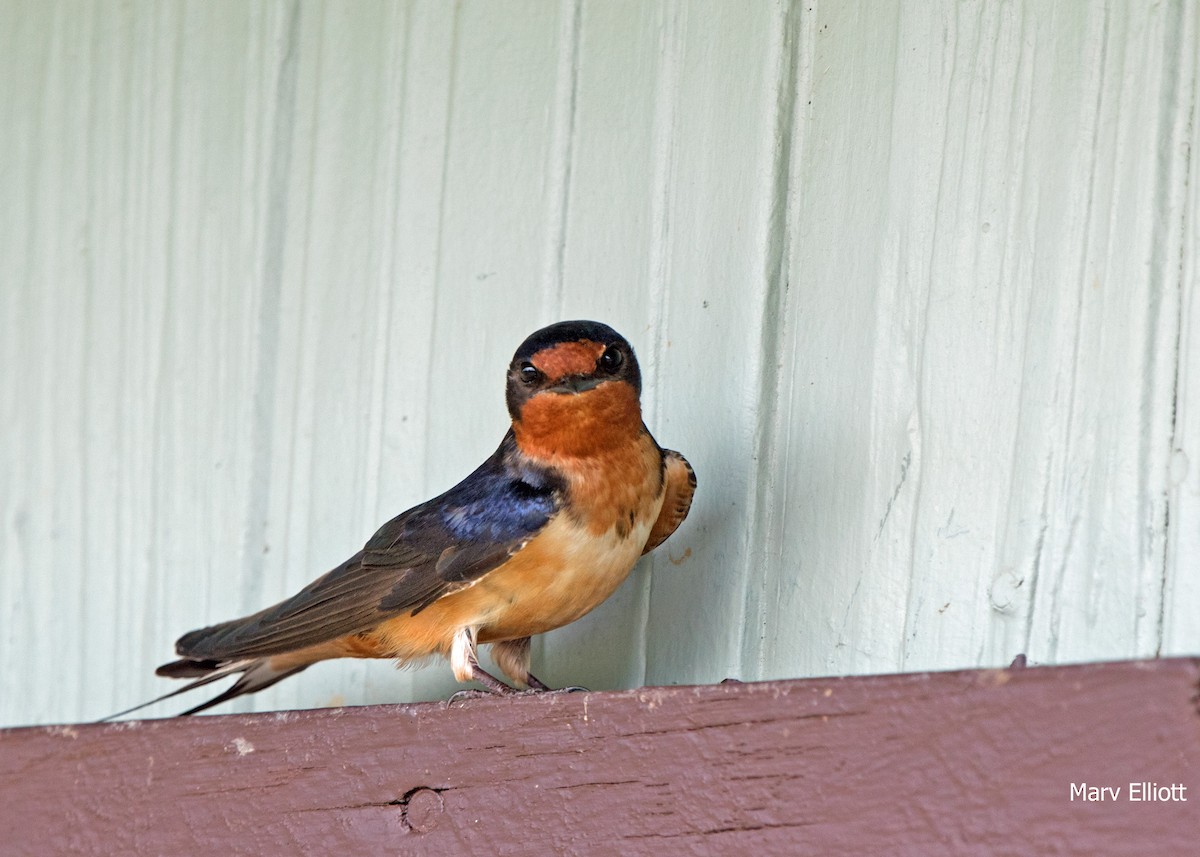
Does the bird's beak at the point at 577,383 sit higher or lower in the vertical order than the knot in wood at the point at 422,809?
higher

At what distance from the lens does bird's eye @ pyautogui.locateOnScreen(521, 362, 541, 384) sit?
1.75m

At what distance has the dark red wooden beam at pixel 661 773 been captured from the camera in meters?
0.99

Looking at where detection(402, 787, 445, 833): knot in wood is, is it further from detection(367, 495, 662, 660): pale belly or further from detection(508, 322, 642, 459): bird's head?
detection(508, 322, 642, 459): bird's head

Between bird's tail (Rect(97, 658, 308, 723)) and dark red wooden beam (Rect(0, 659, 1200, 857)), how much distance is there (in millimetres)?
460

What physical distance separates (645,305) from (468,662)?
49 centimetres

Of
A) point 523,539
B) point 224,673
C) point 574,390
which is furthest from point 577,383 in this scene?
point 224,673

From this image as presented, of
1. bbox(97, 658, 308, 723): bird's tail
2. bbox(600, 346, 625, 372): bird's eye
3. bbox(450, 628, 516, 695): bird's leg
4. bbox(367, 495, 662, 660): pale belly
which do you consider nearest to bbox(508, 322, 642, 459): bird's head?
bbox(600, 346, 625, 372): bird's eye

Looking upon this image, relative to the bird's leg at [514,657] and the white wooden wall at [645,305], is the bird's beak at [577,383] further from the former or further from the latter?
the bird's leg at [514,657]

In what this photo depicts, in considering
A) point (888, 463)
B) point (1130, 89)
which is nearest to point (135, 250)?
point (888, 463)

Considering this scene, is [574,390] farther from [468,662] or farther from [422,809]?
[422,809]

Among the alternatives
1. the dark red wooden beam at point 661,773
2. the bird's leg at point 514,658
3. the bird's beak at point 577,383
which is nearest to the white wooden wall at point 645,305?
the bird's leg at point 514,658

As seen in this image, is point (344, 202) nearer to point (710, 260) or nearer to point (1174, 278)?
point (710, 260)

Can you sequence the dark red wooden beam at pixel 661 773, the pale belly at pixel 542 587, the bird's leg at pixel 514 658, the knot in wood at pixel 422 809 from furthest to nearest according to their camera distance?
the bird's leg at pixel 514 658 → the pale belly at pixel 542 587 → the knot in wood at pixel 422 809 → the dark red wooden beam at pixel 661 773

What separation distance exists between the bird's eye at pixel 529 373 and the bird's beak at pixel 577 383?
0.02 m
